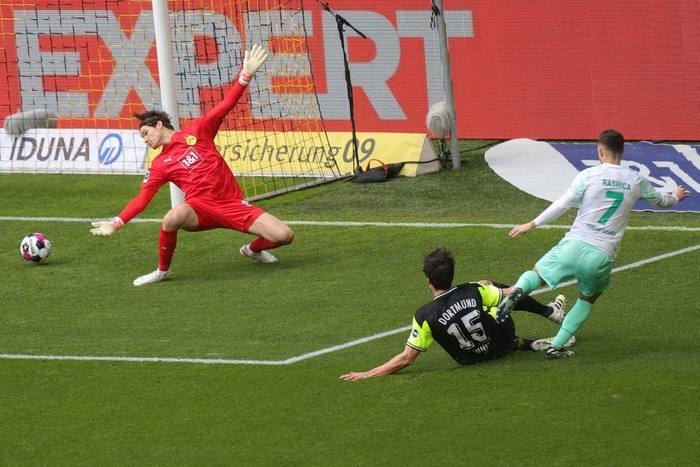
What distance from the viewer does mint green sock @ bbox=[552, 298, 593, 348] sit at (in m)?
8.60

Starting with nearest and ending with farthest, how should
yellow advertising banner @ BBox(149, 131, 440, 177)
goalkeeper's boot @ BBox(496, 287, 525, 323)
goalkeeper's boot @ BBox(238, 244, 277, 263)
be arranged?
goalkeeper's boot @ BBox(496, 287, 525, 323) < goalkeeper's boot @ BBox(238, 244, 277, 263) < yellow advertising banner @ BBox(149, 131, 440, 177)

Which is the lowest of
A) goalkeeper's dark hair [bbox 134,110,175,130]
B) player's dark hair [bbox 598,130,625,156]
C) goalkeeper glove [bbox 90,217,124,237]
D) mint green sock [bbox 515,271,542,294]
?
mint green sock [bbox 515,271,542,294]

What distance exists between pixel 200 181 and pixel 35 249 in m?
2.06

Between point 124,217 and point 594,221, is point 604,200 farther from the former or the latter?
point 124,217

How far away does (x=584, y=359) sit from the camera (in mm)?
8719

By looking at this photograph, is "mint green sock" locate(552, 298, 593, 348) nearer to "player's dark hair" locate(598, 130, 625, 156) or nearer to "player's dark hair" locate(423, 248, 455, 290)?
"player's dark hair" locate(423, 248, 455, 290)

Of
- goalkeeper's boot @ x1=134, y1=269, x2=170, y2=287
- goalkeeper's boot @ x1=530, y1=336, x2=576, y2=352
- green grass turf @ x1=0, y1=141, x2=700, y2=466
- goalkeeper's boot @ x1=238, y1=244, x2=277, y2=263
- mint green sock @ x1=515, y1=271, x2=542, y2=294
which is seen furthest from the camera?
goalkeeper's boot @ x1=238, y1=244, x2=277, y2=263

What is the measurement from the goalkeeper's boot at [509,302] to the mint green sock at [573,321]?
55 centimetres

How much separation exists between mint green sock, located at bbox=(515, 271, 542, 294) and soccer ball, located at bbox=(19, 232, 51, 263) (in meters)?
6.34

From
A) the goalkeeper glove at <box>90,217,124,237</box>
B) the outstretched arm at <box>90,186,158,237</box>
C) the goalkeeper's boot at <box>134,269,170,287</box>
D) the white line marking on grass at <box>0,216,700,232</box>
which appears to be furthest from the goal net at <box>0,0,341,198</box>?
the goalkeeper glove at <box>90,217,124,237</box>

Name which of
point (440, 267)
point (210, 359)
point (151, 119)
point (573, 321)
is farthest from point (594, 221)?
point (151, 119)

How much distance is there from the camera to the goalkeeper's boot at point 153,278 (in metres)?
12.1

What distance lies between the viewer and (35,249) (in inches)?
508

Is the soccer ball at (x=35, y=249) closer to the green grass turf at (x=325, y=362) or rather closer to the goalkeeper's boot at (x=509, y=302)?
the green grass turf at (x=325, y=362)
